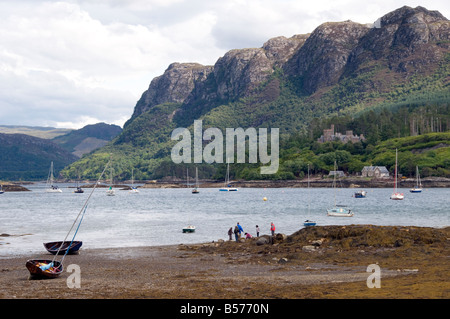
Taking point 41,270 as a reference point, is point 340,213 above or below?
below

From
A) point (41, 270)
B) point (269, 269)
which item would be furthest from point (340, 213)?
point (41, 270)

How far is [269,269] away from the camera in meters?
36.4

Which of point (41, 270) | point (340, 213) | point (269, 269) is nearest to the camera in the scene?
point (41, 270)

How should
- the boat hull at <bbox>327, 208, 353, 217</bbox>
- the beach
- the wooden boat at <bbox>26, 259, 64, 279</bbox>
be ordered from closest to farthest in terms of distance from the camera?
the beach
the wooden boat at <bbox>26, 259, 64, 279</bbox>
the boat hull at <bbox>327, 208, 353, 217</bbox>

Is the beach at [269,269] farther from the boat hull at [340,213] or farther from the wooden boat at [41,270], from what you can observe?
the boat hull at [340,213]

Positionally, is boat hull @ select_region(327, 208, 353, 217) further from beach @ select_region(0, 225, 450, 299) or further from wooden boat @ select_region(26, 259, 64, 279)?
wooden boat @ select_region(26, 259, 64, 279)

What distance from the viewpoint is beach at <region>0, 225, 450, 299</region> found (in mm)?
27266

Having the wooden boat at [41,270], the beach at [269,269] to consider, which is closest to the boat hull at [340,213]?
the beach at [269,269]

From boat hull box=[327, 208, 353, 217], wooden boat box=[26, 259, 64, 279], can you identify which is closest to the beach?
wooden boat box=[26, 259, 64, 279]

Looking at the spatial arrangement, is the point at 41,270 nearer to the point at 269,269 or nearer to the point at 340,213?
the point at 269,269

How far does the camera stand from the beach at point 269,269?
27266 millimetres

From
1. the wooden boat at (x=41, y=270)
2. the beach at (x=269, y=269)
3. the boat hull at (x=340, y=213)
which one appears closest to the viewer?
the beach at (x=269, y=269)
